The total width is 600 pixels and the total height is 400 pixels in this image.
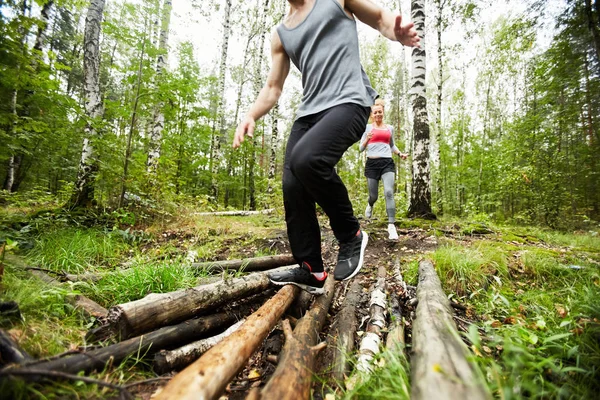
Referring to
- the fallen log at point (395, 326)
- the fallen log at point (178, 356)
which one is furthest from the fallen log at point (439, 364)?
the fallen log at point (178, 356)

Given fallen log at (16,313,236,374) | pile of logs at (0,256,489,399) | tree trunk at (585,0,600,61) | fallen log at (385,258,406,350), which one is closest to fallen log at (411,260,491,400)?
pile of logs at (0,256,489,399)

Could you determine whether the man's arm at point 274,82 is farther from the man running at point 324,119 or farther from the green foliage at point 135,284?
the green foliage at point 135,284

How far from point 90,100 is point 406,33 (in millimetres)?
5711

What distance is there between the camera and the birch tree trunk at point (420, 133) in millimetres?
6276

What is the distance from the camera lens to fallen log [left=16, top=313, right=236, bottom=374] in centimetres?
101

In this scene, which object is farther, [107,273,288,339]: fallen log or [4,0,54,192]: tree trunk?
[4,0,54,192]: tree trunk

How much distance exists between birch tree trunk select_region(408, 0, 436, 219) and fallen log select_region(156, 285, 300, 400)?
5.62 meters

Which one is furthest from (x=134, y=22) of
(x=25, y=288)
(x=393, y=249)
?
(x=393, y=249)

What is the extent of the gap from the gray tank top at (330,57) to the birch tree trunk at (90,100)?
14.9 ft

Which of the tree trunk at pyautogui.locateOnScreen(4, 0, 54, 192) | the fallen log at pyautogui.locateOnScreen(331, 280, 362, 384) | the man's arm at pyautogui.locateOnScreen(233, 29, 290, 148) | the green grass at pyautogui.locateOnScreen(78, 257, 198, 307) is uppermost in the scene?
the tree trunk at pyautogui.locateOnScreen(4, 0, 54, 192)

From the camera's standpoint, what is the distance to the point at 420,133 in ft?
20.8

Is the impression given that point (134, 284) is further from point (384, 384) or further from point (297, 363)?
point (384, 384)

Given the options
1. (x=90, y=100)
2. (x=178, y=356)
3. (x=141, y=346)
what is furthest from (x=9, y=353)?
(x=90, y=100)

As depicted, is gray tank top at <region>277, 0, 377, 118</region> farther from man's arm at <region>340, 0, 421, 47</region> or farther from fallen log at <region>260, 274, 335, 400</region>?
fallen log at <region>260, 274, 335, 400</region>
